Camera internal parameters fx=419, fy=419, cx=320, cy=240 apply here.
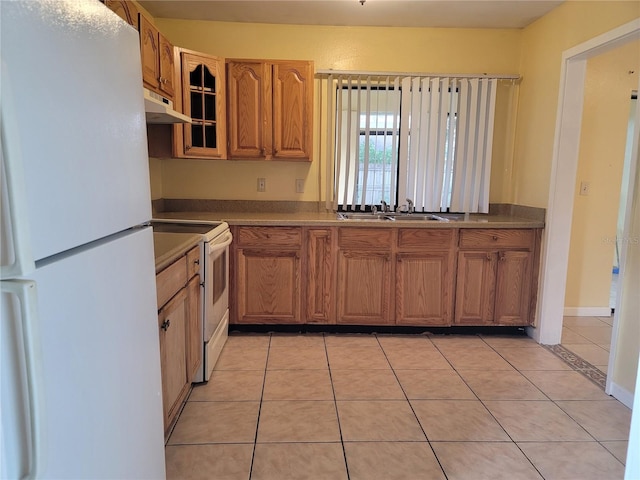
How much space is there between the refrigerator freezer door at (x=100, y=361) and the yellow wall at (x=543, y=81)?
9.20 ft

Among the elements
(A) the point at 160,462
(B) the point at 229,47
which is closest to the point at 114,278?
(A) the point at 160,462

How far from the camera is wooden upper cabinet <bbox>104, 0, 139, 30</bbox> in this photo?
198 cm

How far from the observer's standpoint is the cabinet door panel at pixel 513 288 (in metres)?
3.05

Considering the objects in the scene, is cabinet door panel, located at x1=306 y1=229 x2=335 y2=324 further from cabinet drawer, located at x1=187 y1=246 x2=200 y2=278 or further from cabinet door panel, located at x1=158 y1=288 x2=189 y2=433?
cabinet door panel, located at x1=158 y1=288 x2=189 y2=433

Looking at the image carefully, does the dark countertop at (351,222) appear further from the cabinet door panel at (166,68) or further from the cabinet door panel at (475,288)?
the cabinet door panel at (166,68)

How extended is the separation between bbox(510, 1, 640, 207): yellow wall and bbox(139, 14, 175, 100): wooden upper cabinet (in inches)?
103

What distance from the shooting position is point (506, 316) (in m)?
3.11

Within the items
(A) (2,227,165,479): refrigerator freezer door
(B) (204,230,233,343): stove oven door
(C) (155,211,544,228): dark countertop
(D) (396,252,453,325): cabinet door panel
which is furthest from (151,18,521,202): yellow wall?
(A) (2,227,165,479): refrigerator freezer door

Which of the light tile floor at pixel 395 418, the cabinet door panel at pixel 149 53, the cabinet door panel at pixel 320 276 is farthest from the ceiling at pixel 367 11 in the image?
the light tile floor at pixel 395 418

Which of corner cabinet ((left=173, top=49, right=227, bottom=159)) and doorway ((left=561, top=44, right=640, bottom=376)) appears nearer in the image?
corner cabinet ((left=173, top=49, right=227, bottom=159))

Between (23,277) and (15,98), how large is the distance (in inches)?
10.3

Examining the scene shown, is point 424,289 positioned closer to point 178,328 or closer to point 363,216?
point 363,216

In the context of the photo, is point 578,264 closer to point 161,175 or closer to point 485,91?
point 485,91

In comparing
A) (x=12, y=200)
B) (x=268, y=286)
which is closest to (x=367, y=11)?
(x=268, y=286)
